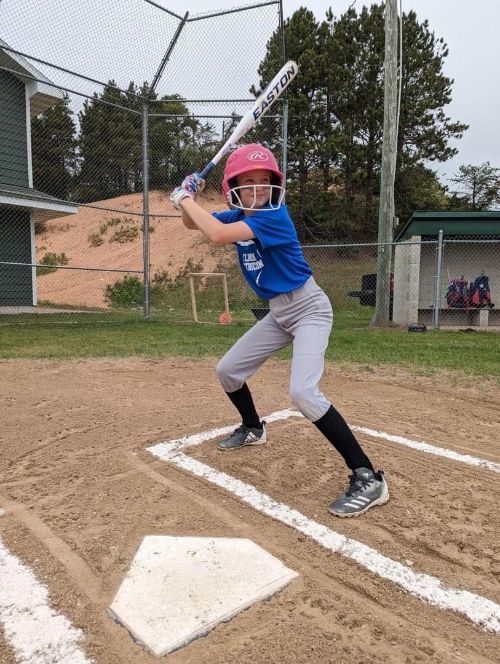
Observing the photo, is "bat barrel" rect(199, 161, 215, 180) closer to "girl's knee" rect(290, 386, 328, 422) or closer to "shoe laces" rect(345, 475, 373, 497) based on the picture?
"girl's knee" rect(290, 386, 328, 422)

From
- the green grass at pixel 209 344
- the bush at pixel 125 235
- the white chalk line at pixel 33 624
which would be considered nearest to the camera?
the white chalk line at pixel 33 624

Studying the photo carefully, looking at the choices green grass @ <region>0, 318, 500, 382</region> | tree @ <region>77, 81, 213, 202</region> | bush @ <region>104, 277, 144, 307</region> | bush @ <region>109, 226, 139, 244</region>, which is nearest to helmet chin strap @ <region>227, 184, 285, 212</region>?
green grass @ <region>0, 318, 500, 382</region>

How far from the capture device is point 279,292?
286cm

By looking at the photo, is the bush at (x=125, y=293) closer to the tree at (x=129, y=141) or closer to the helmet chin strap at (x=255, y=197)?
the tree at (x=129, y=141)

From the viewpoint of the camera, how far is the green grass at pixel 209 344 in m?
6.70

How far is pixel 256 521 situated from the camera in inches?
93.8

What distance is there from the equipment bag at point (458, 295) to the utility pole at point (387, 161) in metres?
2.66

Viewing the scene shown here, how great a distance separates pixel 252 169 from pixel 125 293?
19.8m

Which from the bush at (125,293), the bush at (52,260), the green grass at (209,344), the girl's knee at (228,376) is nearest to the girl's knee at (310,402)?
the girl's knee at (228,376)

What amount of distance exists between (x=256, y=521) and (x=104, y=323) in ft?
29.7

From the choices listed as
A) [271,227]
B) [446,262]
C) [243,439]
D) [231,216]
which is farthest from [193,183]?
[446,262]

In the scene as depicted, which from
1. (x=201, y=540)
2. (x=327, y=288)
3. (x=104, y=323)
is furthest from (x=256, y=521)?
(x=327, y=288)

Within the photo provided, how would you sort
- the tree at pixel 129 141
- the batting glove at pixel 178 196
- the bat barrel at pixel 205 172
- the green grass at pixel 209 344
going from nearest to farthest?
the batting glove at pixel 178 196
the bat barrel at pixel 205 172
the green grass at pixel 209 344
the tree at pixel 129 141

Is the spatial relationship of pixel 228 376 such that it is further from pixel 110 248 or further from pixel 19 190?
pixel 110 248
